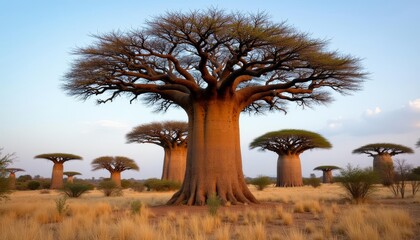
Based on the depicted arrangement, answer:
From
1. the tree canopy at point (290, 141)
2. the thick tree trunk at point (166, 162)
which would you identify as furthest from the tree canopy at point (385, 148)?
the thick tree trunk at point (166, 162)

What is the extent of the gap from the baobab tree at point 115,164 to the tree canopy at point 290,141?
16.6 meters

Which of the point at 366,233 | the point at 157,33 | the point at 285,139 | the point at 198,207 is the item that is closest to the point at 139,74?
the point at 157,33

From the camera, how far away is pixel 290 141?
134ft

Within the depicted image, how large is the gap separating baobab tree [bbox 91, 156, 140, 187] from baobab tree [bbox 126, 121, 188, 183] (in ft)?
32.6

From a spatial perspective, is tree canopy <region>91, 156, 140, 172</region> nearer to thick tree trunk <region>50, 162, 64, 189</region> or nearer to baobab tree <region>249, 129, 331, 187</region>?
thick tree trunk <region>50, 162, 64, 189</region>

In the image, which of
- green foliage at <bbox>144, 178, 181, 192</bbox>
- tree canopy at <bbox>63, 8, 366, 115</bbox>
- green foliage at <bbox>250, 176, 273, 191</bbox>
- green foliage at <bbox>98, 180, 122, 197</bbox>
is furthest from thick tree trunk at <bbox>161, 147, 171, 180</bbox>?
tree canopy at <bbox>63, 8, 366, 115</bbox>

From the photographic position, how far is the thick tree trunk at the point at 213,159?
554 inches

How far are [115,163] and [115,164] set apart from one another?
0.64 ft

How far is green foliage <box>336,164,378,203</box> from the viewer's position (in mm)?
15492

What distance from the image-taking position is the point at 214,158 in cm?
1423

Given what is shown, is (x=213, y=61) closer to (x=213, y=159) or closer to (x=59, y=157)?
(x=213, y=159)

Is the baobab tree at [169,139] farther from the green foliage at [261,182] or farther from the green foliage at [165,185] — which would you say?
the green foliage at [261,182]

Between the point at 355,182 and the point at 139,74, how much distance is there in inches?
402

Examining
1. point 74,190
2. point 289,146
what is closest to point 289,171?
point 289,146
